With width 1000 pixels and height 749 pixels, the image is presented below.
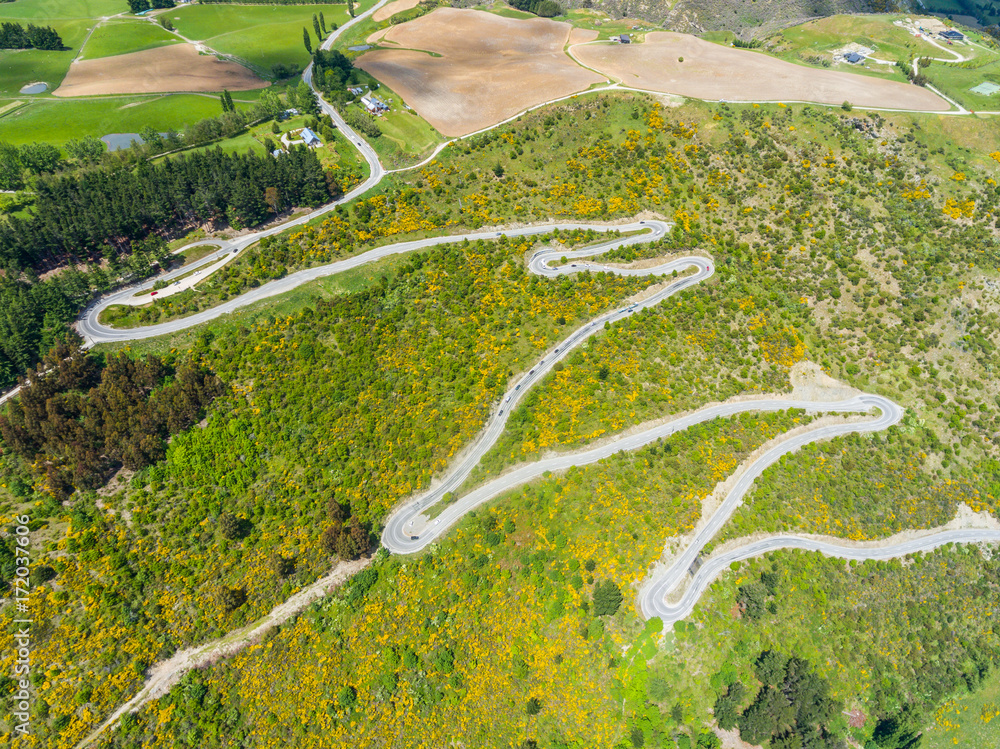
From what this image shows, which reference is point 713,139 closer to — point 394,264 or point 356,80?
point 394,264

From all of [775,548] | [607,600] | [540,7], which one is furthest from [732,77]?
[607,600]

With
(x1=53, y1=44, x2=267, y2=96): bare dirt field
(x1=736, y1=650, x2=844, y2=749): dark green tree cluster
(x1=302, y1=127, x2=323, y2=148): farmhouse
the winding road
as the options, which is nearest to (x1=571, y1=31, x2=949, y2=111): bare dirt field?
the winding road

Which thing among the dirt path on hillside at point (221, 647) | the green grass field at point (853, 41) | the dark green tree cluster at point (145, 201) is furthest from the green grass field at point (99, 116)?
the green grass field at point (853, 41)

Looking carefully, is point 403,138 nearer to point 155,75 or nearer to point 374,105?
point 374,105

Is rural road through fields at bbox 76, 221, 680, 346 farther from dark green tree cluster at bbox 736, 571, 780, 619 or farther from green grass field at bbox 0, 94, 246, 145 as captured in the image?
green grass field at bbox 0, 94, 246, 145

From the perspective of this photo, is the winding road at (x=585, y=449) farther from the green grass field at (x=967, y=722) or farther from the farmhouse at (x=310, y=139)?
the farmhouse at (x=310, y=139)

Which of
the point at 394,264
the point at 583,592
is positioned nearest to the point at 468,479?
the point at 583,592
